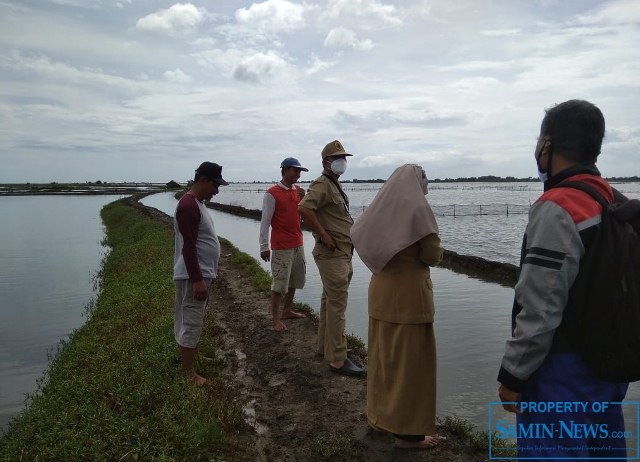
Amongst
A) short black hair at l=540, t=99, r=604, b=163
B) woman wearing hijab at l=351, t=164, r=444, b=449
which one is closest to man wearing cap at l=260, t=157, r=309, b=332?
woman wearing hijab at l=351, t=164, r=444, b=449

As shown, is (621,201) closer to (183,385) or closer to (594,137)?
(594,137)

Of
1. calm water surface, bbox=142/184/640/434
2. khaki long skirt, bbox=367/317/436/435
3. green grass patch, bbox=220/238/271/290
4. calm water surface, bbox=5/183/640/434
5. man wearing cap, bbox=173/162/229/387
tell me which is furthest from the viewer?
green grass patch, bbox=220/238/271/290

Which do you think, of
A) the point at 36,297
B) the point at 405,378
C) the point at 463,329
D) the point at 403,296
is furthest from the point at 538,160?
the point at 36,297

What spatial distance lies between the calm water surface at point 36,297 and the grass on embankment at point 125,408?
47cm

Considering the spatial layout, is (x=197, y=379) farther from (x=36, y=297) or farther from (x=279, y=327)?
(x=36, y=297)

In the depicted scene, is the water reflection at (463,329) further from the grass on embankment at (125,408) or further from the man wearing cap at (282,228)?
the grass on embankment at (125,408)

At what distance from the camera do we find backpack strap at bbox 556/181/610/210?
1.82 m

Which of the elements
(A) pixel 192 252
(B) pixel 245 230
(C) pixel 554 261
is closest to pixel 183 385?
(A) pixel 192 252

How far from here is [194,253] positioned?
392cm

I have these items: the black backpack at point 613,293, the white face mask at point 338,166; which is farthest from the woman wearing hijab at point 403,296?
the white face mask at point 338,166

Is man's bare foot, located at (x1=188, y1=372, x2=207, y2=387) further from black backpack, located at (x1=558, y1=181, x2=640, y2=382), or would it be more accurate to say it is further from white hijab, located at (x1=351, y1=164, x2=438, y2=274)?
black backpack, located at (x1=558, y1=181, x2=640, y2=382)

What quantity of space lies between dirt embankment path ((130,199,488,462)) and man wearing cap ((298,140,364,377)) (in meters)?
0.29

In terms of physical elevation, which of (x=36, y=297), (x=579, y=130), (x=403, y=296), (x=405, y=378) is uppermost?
(x=579, y=130)

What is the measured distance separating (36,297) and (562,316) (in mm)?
11077
